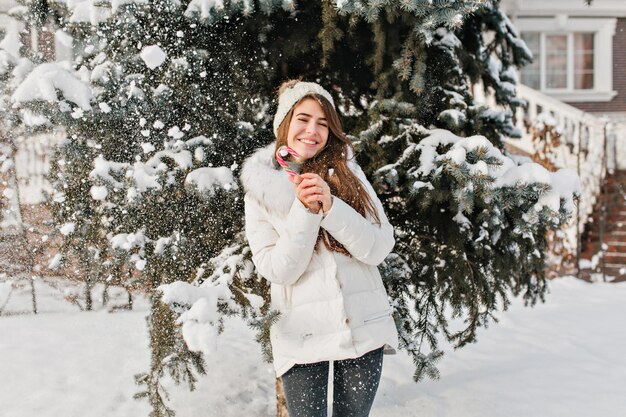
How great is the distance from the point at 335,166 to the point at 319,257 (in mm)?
370

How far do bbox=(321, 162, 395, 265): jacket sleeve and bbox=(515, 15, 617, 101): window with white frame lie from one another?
13058 mm

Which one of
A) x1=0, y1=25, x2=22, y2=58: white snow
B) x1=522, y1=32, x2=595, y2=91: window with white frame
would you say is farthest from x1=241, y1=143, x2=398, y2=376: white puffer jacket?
x1=522, y1=32, x2=595, y2=91: window with white frame

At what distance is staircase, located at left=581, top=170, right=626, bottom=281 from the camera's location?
8406mm

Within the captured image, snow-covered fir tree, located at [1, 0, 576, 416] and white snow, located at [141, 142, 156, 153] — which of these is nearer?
snow-covered fir tree, located at [1, 0, 576, 416]

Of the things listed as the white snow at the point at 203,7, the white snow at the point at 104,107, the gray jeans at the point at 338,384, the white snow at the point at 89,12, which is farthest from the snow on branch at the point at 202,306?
the white snow at the point at 89,12

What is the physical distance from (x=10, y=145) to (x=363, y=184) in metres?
2.08

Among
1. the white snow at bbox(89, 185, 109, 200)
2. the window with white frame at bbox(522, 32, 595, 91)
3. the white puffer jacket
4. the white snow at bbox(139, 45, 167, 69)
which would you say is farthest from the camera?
the window with white frame at bbox(522, 32, 595, 91)

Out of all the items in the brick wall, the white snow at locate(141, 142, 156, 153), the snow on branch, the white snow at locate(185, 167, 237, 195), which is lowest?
the snow on branch

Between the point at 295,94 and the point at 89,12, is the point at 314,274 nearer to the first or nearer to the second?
the point at 295,94

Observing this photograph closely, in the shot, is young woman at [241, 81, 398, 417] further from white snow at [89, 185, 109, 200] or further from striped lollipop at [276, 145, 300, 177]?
white snow at [89, 185, 109, 200]

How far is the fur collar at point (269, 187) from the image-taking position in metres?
2.00

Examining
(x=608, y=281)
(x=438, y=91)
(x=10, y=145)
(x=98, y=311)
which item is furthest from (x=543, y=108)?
(x=10, y=145)

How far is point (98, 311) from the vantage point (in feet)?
14.2

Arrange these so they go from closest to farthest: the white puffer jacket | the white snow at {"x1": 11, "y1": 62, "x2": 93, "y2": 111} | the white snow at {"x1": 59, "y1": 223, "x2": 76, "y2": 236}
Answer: the white puffer jacket
the white snow at {"x1": 11, "y1": 62, "x2": 93, "y2": 111}
the white snow at {"x1": 59, "y1": 223, "x2": 76, "y2": 236}
